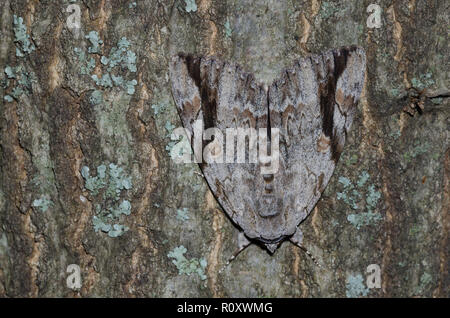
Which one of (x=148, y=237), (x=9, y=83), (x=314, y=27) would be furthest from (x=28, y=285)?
(x=314, y=27)

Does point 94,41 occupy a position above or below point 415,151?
above

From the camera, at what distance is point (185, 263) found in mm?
2406

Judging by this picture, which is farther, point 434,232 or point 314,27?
point 434,232

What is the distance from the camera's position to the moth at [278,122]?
2.33 metres

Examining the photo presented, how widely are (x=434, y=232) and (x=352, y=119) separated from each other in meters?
0.78

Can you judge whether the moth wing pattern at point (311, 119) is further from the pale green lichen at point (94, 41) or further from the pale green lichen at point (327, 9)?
the pale green lichen at point (94, 41)

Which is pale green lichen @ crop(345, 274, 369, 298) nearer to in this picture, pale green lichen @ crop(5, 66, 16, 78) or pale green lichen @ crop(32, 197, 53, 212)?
pale green lichen @ crop(32, 197, 53, 212)

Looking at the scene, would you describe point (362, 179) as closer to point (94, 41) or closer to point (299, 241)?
point (299, 241)

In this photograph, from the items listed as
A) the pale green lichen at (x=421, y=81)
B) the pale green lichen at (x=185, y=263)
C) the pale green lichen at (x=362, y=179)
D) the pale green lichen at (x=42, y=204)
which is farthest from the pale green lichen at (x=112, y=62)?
the pale green lichen at (x=421, y=81)

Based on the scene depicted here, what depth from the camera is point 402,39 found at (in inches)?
90.5

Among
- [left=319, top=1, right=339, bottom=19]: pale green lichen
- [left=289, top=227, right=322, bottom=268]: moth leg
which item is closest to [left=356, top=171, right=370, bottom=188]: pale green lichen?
[left=289, top=227, right=322, bottom=268]: moth leg

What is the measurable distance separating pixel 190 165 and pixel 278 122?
20.6 inches

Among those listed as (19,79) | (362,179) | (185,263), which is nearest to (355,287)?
(362,179)

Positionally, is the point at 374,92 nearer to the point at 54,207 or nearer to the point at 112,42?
the point at 112,42
